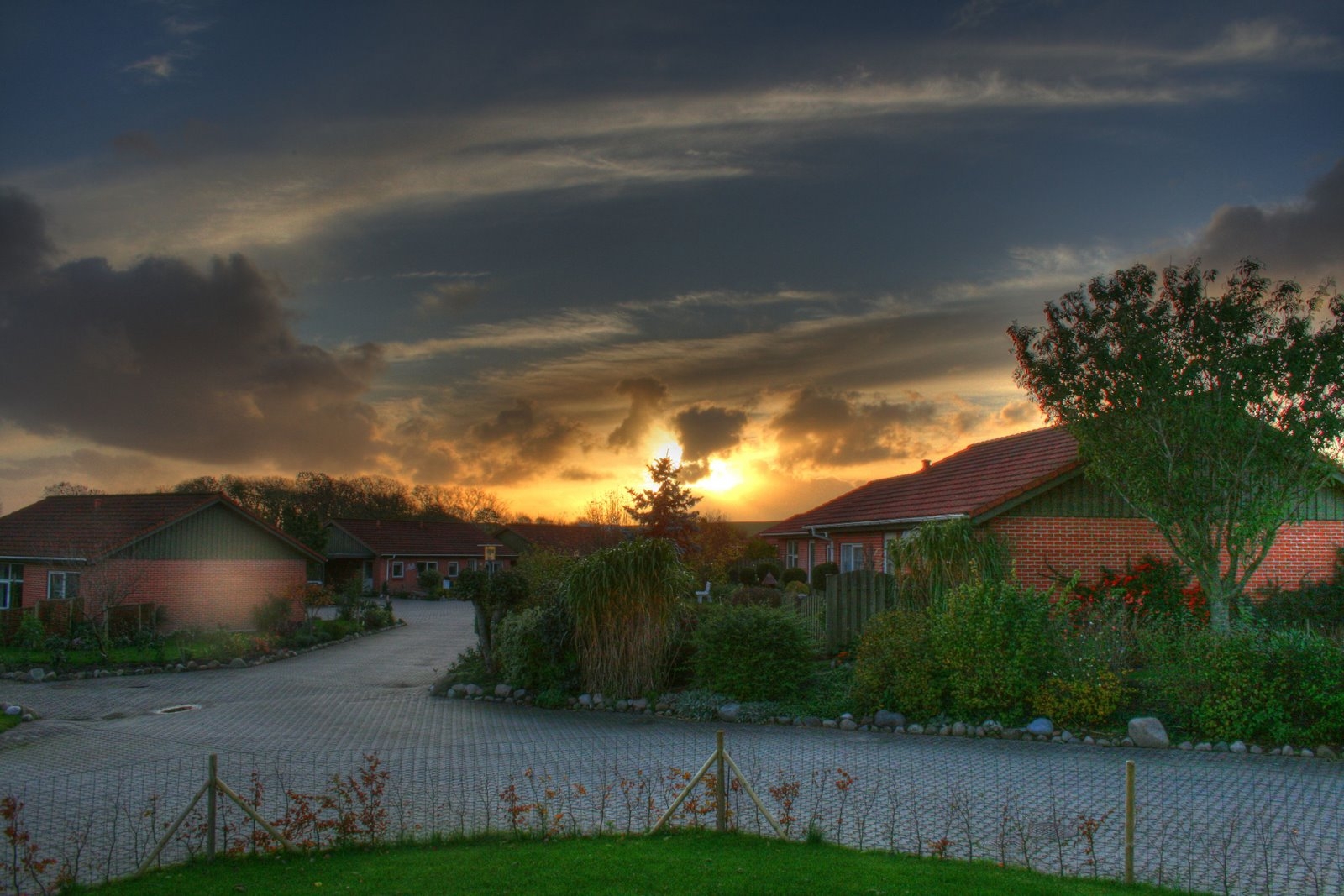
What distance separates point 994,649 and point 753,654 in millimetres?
3840

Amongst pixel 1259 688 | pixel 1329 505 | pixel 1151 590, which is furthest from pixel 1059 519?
pixel 1259 688

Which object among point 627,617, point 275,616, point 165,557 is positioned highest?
point 165,557

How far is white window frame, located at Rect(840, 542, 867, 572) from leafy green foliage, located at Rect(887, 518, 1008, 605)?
26.6ft

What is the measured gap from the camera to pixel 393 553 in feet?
198

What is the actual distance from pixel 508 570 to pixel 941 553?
357 inches

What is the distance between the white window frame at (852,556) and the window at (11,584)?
28.1m

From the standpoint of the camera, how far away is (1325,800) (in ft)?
32.0

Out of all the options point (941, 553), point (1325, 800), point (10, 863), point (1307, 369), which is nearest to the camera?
point (10, 863)

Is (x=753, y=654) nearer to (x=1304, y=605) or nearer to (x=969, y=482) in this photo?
(x=969, y=482)

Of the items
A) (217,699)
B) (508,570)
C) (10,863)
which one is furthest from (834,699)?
(217,699)

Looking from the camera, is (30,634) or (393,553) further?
(393,553)

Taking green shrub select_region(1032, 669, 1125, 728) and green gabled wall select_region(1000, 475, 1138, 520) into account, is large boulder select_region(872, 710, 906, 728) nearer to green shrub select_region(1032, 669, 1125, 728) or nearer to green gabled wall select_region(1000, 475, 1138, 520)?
green shrub select_region(1032, 669, 1125, 728)

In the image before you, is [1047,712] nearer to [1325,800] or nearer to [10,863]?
[1325,800]

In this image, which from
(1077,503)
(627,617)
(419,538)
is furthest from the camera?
(419,538)
